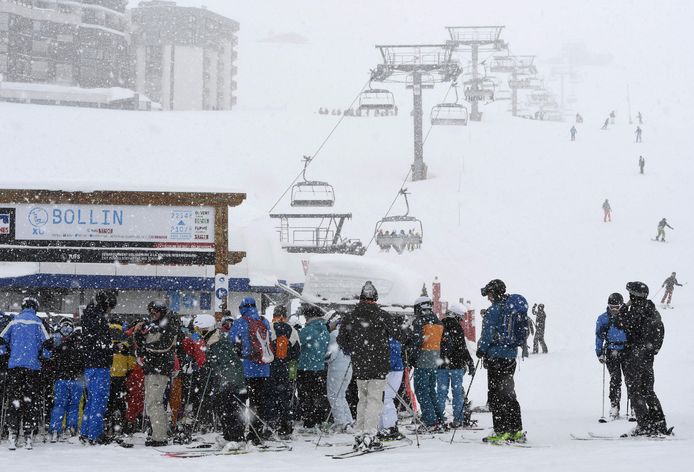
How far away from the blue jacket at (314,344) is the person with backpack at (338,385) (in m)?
0.13

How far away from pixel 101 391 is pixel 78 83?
89257 millimetres

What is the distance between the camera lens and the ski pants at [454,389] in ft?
33.0

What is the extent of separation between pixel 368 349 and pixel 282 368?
1.56m

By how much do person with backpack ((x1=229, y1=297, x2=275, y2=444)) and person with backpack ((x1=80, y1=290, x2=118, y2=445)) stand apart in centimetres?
136

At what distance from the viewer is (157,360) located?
8820 millimetres

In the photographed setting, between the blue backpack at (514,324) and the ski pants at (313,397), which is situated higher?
the blue backpack at (514,324)

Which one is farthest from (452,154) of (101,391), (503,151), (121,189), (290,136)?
(101,391)

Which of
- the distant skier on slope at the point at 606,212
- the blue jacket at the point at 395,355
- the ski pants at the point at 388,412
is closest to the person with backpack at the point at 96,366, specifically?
the ski pants at the point at 388,412

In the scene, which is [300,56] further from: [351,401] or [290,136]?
[351,401]

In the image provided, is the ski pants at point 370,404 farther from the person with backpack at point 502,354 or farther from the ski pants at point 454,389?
the ski pants at point 454,389

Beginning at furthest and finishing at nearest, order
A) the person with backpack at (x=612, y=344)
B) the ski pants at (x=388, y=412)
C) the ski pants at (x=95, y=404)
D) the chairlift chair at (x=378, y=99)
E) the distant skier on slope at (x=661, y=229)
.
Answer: the chairlift chair at (x=378, y=99) → the distant skier on slope at (x=661, y=229) → the person with backpack at (x=612, y=344) → the ski pants at (x=388, y=412) → the ski pants at (x=95, y=404)

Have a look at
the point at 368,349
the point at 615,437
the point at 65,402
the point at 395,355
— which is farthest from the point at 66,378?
the point at 615,437

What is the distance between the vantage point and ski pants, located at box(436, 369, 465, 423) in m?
10.1

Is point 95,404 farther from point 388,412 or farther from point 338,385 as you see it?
point 388,412
